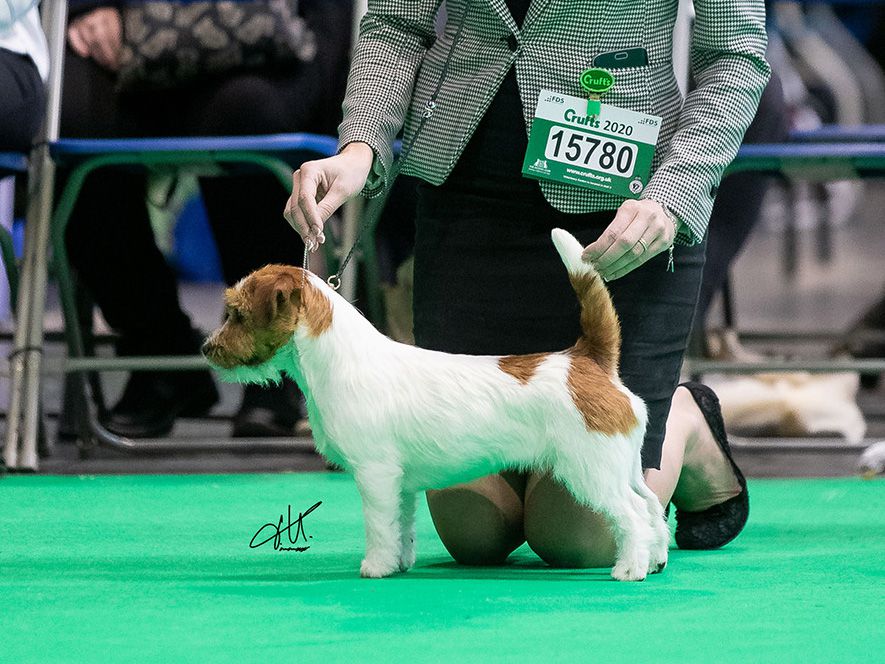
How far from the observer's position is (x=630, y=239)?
72.2 inches

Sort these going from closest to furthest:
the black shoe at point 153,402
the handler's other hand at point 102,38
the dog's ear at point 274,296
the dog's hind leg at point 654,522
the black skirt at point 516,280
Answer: the dog's ear at point 274,296 → the dog's hind leg at point 654,522 → the black skirt at point 516,280 → the handler's other hand at point 102,38 → the black shoe at point 153,402

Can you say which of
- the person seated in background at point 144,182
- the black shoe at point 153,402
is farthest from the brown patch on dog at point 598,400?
the black shoe at point 153,402

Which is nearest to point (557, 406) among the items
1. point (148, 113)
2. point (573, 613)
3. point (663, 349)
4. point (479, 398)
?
point (479, 398)

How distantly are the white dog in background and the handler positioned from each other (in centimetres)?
21

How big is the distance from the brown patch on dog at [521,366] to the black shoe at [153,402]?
2.48 m

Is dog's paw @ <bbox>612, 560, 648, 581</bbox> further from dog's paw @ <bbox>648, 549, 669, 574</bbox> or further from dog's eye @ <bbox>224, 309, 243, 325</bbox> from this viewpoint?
dog's eye @ <bbox>224, 309, 243, 325</bbox>

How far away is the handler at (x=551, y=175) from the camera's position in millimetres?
2104

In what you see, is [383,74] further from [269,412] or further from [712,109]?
[269,412]

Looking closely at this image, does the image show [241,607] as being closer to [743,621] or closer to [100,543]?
[743,621]

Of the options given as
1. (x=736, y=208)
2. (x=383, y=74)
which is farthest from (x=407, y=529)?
(x=736, y=208)

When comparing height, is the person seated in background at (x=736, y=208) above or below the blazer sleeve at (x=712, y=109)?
below

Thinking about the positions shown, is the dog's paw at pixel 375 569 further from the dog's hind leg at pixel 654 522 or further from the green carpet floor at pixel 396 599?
the dog's hind leg at pixel 654 522

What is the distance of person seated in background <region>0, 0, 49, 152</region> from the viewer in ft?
10.6
